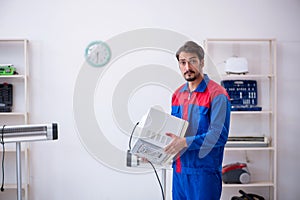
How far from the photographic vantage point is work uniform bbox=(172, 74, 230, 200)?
77.9 inches

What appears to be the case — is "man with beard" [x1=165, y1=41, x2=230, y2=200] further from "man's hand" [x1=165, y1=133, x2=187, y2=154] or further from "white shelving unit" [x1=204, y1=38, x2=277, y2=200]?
"white shelving unit" [x1=204, y1=38, x2=277, y2=200]

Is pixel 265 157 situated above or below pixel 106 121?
below

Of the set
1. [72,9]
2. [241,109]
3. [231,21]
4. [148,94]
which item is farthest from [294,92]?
[72,9]

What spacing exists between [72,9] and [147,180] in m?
1.70

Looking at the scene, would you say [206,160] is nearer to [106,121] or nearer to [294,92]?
[106,121]

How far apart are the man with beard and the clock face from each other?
4.02ft

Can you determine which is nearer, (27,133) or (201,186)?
(201,186)

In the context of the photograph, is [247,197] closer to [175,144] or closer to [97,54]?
[175,144]

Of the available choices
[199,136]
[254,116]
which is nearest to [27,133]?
[199,136]

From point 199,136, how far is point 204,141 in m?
0.04

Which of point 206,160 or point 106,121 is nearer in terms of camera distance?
point 206,160

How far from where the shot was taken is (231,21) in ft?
10.8

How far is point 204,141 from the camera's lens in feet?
6.38

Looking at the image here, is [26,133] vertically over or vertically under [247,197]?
over
